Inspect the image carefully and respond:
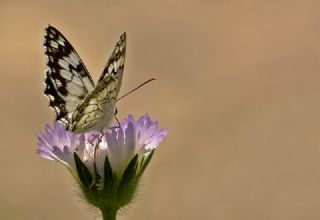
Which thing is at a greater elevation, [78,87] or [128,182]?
[78,87]

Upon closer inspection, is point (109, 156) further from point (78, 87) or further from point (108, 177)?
point (78, 87)

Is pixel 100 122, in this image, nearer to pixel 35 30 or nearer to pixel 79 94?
pixel 79 94

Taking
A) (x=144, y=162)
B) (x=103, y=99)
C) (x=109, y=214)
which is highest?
(x=103, y=99)

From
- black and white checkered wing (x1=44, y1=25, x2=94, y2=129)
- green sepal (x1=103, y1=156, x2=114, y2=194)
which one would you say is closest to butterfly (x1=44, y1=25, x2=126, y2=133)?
black and white checkered wing (x1=44, y1=25, x2=94, y2=129)

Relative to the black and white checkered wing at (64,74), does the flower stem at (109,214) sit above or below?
below

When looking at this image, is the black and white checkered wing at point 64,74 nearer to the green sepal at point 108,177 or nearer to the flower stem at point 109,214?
the green sepal at point 108,177

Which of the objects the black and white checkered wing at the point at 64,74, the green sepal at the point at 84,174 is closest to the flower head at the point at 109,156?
the green sepal at the point at 84,174

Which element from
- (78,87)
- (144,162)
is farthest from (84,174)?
(78,87)

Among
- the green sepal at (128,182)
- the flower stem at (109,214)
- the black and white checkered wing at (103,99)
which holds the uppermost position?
the black and white checkered wing at (103,99)
